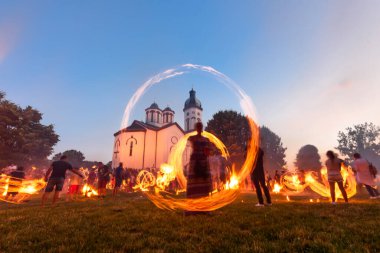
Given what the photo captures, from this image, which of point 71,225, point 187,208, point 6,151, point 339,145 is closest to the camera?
point 71,225

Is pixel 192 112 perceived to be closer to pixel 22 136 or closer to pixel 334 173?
pixel 22 136

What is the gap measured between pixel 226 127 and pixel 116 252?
45510mm

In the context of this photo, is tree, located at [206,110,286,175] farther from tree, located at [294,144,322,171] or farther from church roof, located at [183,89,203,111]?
tree, located at [294,144,322,171]

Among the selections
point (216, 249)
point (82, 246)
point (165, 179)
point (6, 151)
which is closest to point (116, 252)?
point (82, 246)

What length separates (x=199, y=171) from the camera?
7.38 metres

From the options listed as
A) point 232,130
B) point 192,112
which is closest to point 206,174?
point 232,130

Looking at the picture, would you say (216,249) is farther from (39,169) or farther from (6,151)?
(39,169)

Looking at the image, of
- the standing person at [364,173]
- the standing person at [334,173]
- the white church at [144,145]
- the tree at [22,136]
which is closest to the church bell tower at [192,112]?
the white church at [144,145]

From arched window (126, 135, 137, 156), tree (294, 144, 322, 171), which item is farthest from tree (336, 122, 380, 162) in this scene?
arched window (126, 135, 137, 156)

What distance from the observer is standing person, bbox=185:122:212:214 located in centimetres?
723

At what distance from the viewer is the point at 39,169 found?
50906 mm

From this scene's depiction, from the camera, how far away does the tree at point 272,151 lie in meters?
78.6

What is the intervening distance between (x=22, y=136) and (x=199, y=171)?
2034 inches

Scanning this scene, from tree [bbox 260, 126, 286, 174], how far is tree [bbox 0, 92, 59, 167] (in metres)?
66.2
